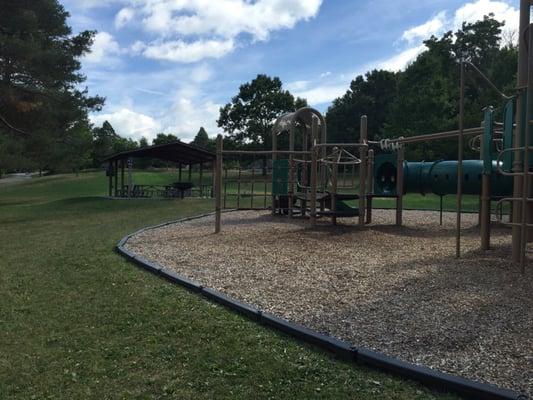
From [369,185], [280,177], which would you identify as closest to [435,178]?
[369,185]

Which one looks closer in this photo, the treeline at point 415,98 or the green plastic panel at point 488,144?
the green plastic panel at point 488,144

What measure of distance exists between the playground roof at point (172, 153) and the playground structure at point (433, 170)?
10.6 metres

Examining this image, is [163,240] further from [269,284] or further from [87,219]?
[87,219]

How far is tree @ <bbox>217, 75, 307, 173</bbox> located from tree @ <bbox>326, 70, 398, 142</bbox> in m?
5.98

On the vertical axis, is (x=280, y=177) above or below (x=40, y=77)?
below

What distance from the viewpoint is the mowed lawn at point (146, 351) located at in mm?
3131

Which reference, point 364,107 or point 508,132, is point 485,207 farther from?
point 364,107

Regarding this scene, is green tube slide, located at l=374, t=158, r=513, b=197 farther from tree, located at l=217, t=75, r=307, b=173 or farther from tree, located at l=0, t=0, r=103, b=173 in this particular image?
tree, located at l=217, t=75, r=307, b=173

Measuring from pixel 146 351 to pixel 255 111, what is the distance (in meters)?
50.4

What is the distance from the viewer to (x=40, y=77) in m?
20.9

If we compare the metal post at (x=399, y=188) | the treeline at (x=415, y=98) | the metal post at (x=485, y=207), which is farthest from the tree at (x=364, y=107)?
the metal post at (x=485, y=207)

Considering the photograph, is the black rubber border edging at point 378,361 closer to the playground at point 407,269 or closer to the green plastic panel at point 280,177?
the playground at point 407,269

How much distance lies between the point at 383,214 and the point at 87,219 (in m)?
8.88

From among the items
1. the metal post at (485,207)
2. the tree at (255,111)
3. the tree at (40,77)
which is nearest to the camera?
the metal post at (485,207)
